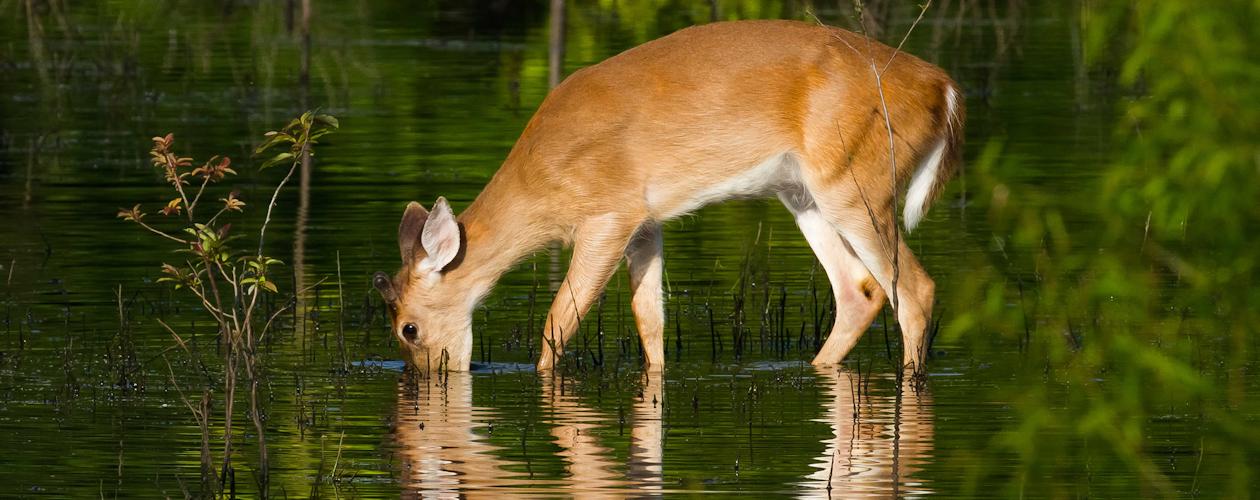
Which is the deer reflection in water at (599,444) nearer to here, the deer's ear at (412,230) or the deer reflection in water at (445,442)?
the deer reflection in water at (445,442)

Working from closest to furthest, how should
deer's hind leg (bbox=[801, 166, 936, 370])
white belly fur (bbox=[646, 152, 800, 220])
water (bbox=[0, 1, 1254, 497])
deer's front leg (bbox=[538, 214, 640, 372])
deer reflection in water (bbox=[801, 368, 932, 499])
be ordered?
deer reflection in water (bbox=[801, 368, 932, 499]), water (bbox=[0, 1, 1254, 497]), deer's hind leg (bbox=[801, 166, 936, 370]), deer's front leg (bbox=[538, 214, 640, 372]), white belly fur (bbox=[646, 152, 800, 220])

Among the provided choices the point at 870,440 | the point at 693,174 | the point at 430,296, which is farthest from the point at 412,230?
the point at 870,440

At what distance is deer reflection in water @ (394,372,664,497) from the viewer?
8.18m

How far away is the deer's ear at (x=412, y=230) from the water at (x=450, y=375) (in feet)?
1.58

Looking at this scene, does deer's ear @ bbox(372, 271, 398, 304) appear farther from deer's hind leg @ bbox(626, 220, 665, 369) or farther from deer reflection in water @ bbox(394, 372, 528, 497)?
deer's hind leg @ bbox(626, 220, 665, 369)

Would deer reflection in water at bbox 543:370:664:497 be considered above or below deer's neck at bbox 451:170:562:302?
below

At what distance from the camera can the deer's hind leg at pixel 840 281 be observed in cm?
1133

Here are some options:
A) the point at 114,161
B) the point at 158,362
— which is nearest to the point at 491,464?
the point at 158,362

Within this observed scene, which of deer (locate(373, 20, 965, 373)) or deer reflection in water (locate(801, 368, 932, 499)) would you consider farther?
deer (locate(373, 20, 965, 373))

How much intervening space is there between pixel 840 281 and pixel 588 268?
4.12 ft

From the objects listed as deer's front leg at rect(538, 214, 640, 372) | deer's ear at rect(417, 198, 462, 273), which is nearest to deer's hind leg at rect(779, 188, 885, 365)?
deer's front leg at rect(538, 214, 640, 372)

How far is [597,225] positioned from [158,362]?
6.68 feet

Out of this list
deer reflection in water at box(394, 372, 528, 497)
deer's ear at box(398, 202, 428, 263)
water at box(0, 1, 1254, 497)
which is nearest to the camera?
deer reflection in water at box(394, 372, 528, 497)

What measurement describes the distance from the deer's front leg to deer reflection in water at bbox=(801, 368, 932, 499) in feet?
3.48
